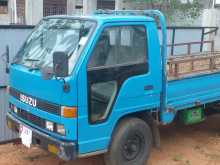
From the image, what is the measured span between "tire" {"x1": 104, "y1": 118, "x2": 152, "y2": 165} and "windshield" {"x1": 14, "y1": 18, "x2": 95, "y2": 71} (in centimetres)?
111

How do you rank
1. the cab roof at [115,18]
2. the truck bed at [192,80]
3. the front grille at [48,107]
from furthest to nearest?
the truck bed at [192,80] < the cab roof at [115,18] < the front grille at [48,107]

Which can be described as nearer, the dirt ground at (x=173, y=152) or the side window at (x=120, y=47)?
the side window at (x=120, y=47)

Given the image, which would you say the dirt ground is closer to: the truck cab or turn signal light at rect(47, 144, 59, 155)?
the truck cab

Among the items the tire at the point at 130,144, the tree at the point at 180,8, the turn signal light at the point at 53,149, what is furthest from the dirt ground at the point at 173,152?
the tree at the point at 180,8

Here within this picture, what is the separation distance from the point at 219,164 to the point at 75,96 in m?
2.68

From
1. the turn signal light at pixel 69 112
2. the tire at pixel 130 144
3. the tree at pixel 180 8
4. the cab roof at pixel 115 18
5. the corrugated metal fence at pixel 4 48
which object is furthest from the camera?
the tree at pixel 180 8

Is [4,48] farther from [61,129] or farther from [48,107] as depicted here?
[61,129]

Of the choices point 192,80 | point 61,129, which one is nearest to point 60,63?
point 61,129

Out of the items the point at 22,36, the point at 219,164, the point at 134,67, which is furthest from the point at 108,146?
the point at 22,36

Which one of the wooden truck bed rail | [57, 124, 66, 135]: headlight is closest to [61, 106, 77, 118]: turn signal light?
[57, 124, 66, 135]: headlight

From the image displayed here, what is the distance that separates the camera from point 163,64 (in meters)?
5.51

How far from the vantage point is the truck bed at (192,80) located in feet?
18.8

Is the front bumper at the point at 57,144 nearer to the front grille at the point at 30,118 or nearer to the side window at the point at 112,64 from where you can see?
the front grille at the point at 30,118

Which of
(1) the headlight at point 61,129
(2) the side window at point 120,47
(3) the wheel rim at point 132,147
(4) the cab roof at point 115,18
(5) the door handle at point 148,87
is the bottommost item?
(3) the wheel rim at point 132,147
